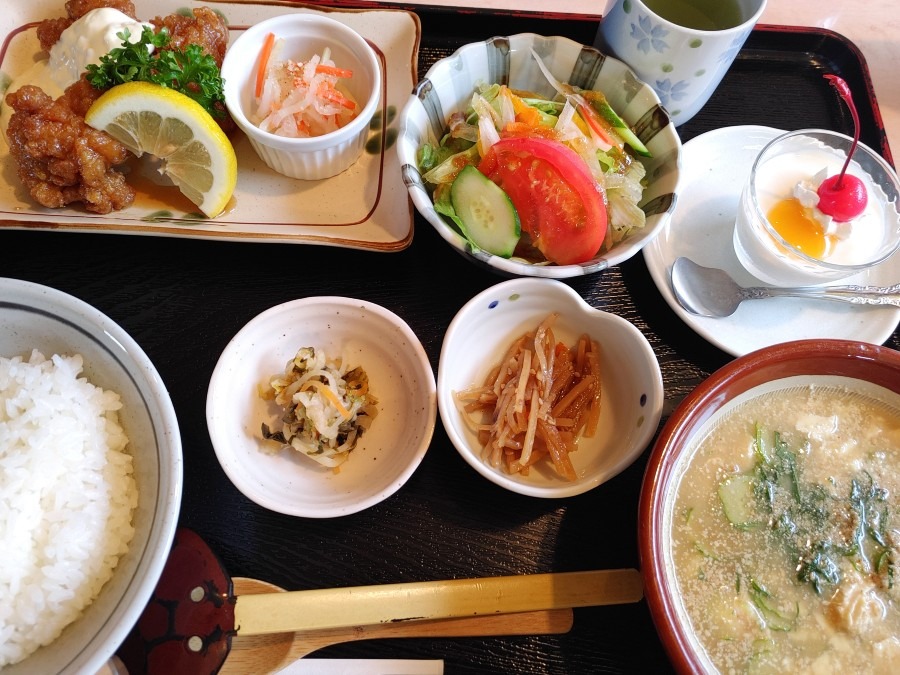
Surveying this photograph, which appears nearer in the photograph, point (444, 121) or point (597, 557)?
point (597, 557)

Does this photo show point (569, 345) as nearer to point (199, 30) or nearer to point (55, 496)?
point (55, 496)

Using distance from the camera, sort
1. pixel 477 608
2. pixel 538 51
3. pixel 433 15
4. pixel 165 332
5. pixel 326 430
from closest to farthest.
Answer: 1. pixel 477 608
2. pixel 326 430
3. pixel 165 332
4. pixel 538 51
5. pixel 433 15

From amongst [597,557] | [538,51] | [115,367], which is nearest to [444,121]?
[538,51]

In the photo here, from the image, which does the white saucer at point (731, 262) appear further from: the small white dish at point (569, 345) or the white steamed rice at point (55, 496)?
the white steamed rice at point (55, 496)

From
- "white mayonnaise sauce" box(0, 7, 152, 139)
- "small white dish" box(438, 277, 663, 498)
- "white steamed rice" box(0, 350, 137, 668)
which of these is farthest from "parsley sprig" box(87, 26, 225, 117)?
"small white dish" box(438, 277, 663, 498)

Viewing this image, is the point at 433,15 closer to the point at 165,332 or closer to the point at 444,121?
the point at 444,121

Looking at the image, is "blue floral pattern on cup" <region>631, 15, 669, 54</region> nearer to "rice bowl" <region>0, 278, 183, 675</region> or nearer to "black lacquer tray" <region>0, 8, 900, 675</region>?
"black lacquer tray" <region>0, 8, 900, 675</region>
